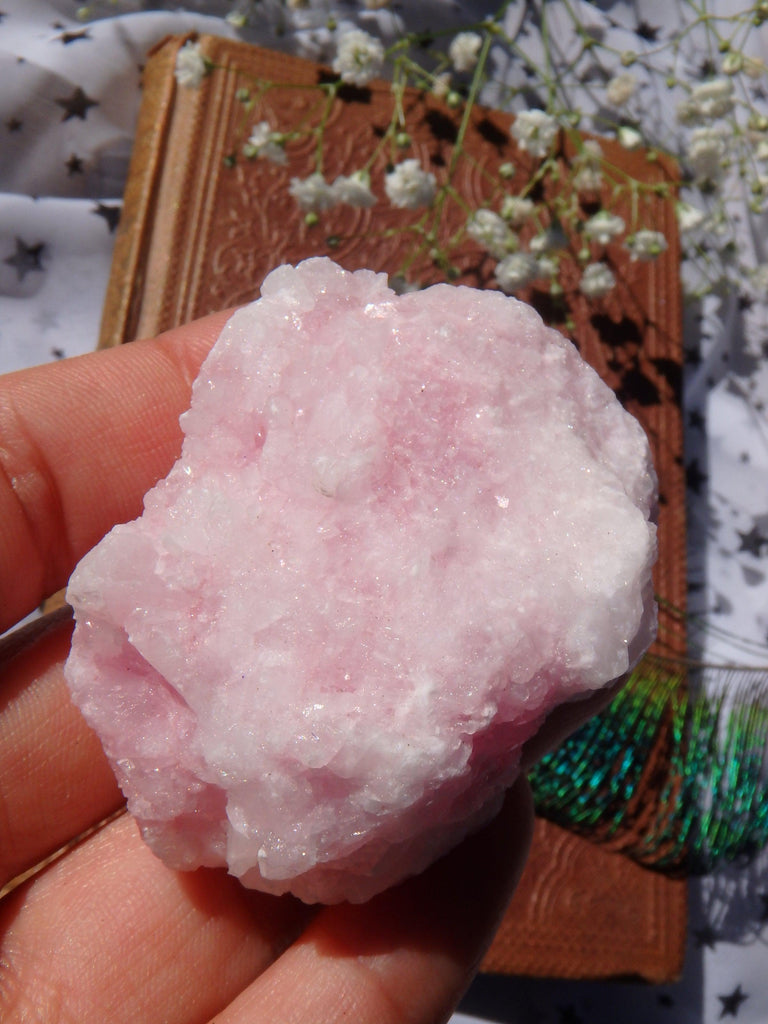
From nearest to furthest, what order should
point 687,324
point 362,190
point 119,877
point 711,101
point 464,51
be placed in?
point 119,877
point 362,190
point 711,101
point 464,51
point 687,324

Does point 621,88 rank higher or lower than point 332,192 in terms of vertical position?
higher

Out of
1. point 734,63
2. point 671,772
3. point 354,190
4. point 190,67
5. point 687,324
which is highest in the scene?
point 734,63

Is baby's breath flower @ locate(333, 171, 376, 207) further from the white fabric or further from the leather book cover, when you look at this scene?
the white fabric

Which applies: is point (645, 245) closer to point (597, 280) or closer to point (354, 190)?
point (597, 280)

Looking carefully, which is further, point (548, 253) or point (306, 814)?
point (548, 253)

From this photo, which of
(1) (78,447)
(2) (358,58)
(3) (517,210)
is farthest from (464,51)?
(1) (78,447)

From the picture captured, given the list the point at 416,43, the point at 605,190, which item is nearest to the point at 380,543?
the point at 605,190

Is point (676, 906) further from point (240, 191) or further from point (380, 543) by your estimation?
point (240, 191)
